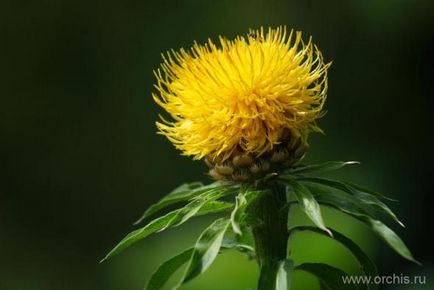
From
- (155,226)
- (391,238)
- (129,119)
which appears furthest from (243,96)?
(129,119)

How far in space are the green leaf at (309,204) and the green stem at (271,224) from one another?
2.9 inches

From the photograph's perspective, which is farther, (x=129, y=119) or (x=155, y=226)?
(x=129, y=119)

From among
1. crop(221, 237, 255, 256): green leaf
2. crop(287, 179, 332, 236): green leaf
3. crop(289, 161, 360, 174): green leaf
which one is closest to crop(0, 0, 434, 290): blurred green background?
crop(221, 237, 255, 256): green leaf

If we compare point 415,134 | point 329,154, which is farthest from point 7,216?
point 415,134

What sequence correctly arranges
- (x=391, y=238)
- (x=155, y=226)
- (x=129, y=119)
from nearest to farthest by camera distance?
(x=391, y=238) → (x=155, y=226) → (x=129, y=119)

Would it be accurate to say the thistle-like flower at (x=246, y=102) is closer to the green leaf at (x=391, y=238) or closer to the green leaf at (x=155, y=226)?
the green leaf at (x=155, y=226)

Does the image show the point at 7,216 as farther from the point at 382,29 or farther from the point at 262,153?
the point at 262,153

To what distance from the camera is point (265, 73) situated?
1870 millimetres

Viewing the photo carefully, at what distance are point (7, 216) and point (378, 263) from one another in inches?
107

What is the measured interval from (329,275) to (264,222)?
0.66 ft

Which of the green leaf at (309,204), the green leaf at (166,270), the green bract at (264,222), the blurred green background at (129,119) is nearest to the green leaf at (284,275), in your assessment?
the green bract at (264,222)

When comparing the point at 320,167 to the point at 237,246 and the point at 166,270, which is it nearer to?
the point at 237,246

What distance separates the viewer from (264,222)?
1900 millimetres

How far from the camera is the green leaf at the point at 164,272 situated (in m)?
1.77
